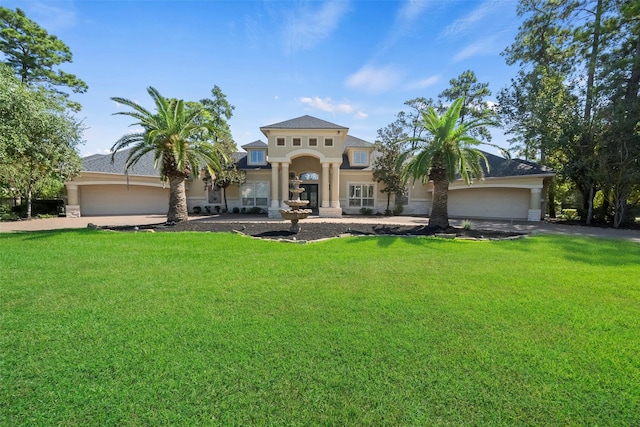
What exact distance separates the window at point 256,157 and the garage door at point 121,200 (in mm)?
8012

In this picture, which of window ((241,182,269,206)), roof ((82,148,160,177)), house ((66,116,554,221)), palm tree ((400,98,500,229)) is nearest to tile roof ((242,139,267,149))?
house ((66,116,554,221))

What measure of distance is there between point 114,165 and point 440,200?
83.2ft

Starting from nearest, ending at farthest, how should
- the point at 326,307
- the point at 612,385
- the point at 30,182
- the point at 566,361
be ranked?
the point at 612,385 < the point at 566,361 < the point at 326,307 < the point at 30,182

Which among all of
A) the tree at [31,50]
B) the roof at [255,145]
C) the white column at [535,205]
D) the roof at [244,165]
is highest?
the tree at [31,50]

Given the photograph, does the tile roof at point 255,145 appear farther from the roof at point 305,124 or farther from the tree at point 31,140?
the tree at point 31,140

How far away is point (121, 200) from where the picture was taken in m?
22.9

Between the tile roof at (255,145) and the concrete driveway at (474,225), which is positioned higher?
the tile roof at (255,145)

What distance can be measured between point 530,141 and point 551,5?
10762mm

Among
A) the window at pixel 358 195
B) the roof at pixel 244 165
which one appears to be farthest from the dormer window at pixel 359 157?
the roof at pixel 244 165

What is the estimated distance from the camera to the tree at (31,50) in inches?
794

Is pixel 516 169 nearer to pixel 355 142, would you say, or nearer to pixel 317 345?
pixel 355 142

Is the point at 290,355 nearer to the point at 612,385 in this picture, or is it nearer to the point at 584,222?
the point at 612,385

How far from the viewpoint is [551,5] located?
2097cm

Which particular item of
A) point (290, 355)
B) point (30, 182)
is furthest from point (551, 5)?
point (30, 182)
